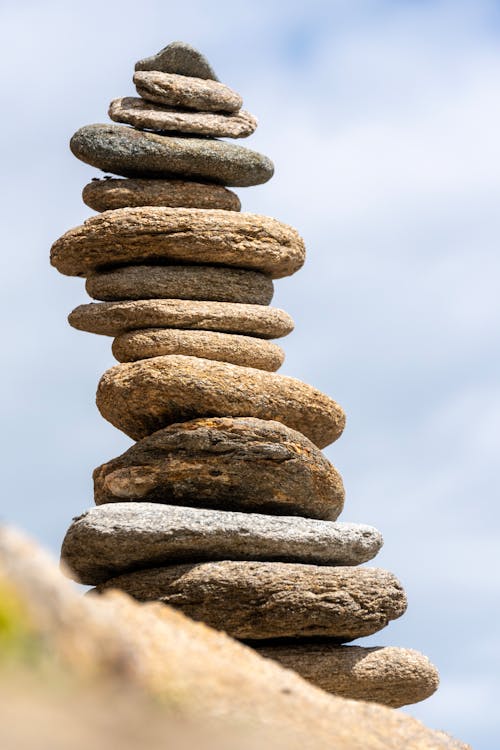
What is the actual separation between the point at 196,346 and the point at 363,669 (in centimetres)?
405

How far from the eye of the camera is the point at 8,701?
10.8 ft

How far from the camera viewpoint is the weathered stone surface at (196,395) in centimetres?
1212

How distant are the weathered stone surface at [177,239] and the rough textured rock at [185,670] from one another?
25.4 ft

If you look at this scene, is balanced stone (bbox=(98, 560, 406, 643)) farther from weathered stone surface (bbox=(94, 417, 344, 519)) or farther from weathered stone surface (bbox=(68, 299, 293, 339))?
weathered stone surface (bbox=(68, 299, 293, 339))

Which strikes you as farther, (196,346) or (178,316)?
(178,316)

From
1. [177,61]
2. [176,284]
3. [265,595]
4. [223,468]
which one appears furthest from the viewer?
[177,61]

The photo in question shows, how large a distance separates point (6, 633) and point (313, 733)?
1.65 metres

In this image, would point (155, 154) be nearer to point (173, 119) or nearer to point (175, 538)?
point (173, 119)

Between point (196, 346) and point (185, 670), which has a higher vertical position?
point (196, 346)

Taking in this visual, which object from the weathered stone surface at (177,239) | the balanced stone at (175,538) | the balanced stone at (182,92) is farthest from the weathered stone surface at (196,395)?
the balanced stone at (182,92)

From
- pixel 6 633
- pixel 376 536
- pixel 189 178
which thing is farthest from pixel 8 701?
pixel 189 178

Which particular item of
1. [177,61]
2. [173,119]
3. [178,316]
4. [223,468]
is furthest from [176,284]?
[177,61]

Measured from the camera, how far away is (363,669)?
11961mm

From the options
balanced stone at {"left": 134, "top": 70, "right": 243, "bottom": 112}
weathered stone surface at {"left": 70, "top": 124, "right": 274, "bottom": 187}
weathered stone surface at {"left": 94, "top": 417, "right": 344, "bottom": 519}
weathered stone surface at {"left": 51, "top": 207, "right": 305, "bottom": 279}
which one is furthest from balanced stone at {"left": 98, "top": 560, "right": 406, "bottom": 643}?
balanced stone at {"left": 134, "top": 70, "right": 243, "bottom": 112}
